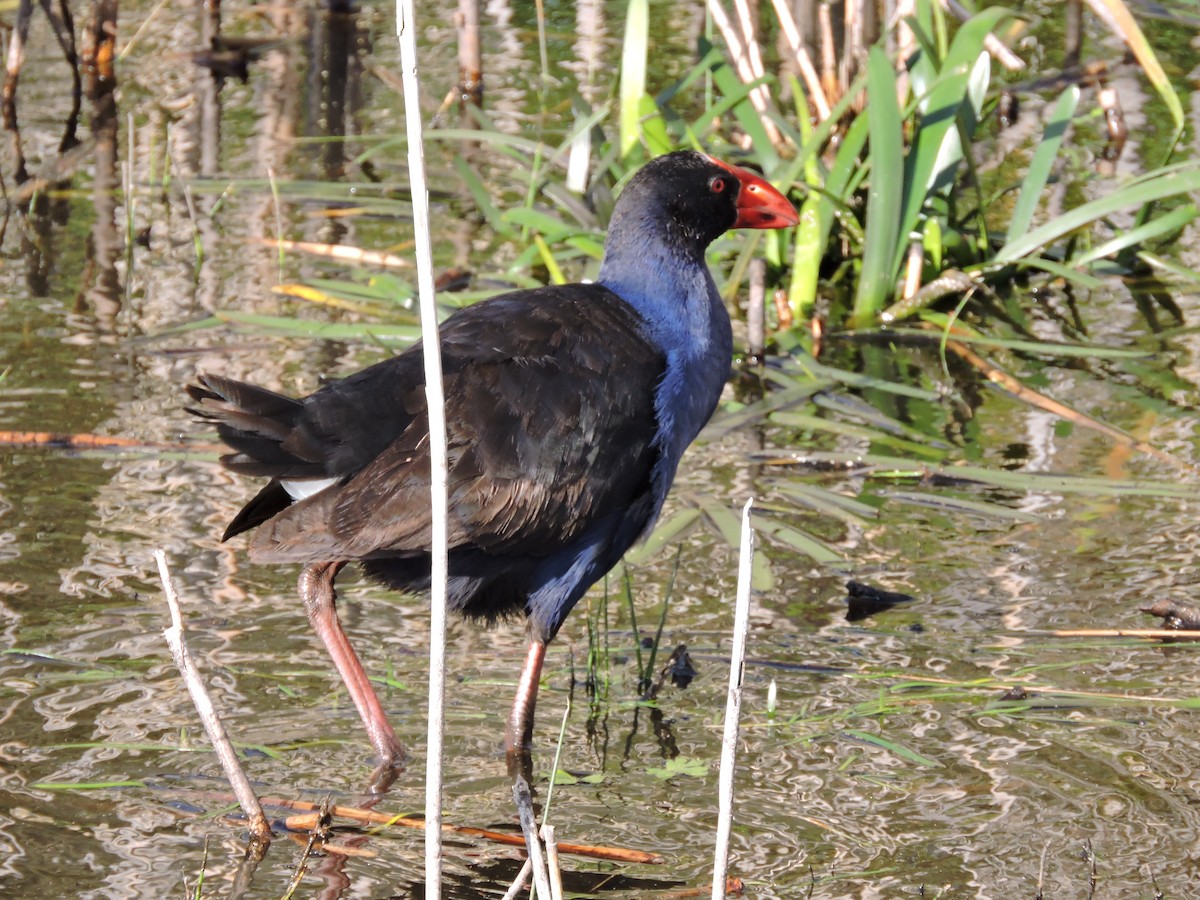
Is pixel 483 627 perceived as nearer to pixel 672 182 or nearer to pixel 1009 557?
pixel 672 182

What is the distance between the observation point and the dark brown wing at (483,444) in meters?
2.78

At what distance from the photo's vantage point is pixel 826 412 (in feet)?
14.7

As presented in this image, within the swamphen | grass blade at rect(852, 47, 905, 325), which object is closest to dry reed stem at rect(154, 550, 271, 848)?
the swamphen

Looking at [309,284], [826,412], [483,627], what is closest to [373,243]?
[309,284]

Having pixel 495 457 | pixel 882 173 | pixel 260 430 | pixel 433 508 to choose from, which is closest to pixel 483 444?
pixel 495 457

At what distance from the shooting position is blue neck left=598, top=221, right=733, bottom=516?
309 centimetres

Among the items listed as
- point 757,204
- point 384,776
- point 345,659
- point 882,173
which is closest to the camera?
point 384,776

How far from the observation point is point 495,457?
Result: 286 cm

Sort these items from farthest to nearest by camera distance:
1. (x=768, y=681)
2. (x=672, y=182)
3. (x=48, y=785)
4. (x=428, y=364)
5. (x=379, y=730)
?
(x=672, y=182) → (x=768, y=681) → (x=379, y=730) → (x=48, y=785) → (x=428, y=364)

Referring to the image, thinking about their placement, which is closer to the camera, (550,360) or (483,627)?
(550,360)

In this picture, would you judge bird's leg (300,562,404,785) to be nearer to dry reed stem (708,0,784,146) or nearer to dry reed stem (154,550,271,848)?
dry reed stem (154,550,271,848)

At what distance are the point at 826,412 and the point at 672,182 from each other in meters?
1.21

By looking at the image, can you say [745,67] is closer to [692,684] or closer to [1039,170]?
[1039,170]

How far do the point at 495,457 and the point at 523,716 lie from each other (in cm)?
47
